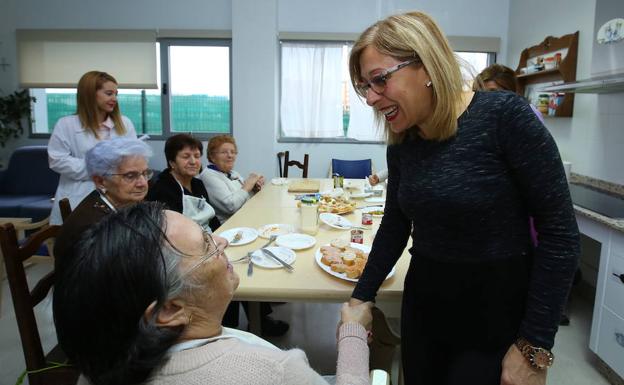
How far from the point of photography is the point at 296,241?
1.72 m

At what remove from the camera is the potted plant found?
4820 millimetres

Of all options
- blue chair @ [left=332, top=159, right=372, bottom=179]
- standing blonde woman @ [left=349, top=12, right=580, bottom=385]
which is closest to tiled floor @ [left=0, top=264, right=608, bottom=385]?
standing blonde woman @ [left=349, top=12, right=580, bottom=385]

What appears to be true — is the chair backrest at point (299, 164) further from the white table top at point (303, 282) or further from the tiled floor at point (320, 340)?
the white table top at point (303, 282)

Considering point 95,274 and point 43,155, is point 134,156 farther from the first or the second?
point 43,155

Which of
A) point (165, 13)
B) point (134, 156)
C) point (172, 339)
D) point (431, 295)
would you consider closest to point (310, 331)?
point (134, 156)

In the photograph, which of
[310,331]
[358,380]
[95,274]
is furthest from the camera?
[310,331]

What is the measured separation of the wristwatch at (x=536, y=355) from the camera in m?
0.85

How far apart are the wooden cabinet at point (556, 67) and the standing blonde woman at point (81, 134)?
3.20m

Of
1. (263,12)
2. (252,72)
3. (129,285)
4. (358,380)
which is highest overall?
(263,12)

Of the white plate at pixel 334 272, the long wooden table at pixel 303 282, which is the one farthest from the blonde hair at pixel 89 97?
the white plate at pixel 334 272

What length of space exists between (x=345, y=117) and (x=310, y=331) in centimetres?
304

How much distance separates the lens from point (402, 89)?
906 mm

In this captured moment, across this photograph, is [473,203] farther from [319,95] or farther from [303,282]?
[319,95]

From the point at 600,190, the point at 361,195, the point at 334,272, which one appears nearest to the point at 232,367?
the point at 334,272
